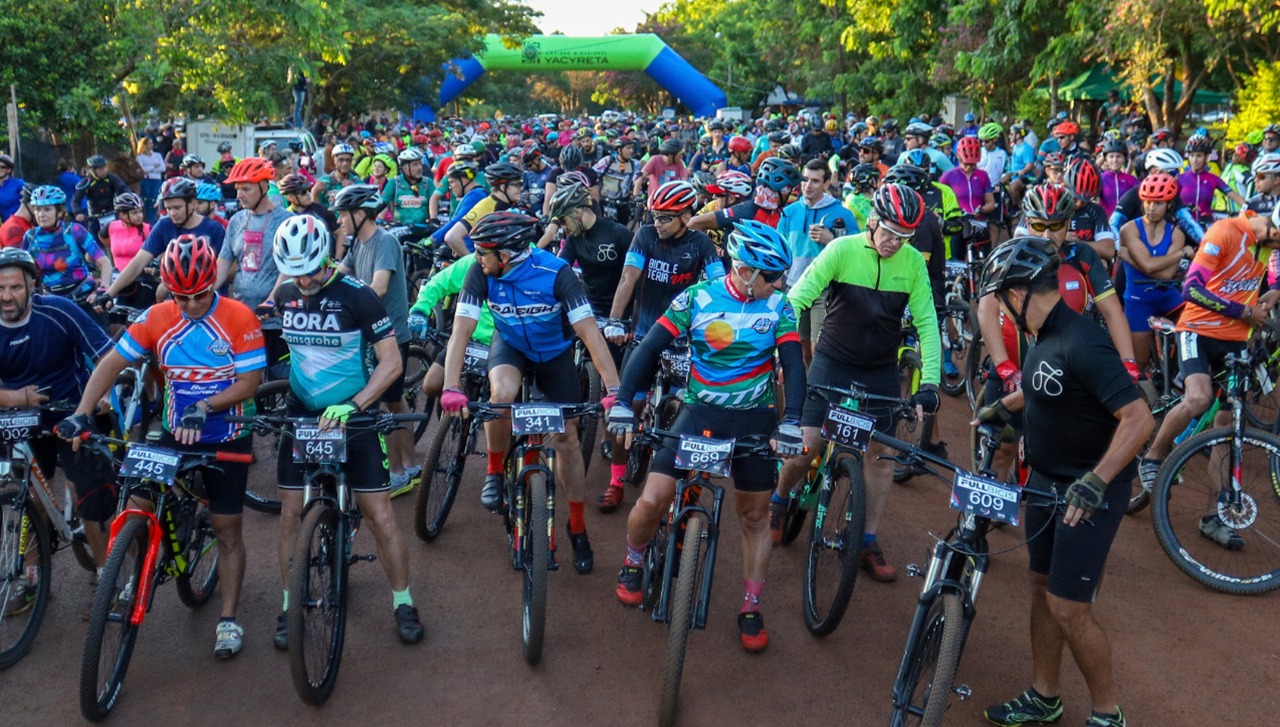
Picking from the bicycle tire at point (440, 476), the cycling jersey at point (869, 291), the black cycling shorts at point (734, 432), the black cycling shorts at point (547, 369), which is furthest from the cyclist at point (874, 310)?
the bicycle tire at point (440, 476)

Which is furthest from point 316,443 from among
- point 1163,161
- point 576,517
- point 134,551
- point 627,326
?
point 1163,161

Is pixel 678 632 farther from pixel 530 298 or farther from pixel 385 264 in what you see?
pixel 385 264

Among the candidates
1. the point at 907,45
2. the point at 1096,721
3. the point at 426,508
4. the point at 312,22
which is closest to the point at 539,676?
the point at 426,508

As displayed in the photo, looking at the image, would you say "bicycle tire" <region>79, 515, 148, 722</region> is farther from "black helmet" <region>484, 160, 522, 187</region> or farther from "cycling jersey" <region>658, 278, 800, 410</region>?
"black helmet" <region>484, 160, 522, 187</region>

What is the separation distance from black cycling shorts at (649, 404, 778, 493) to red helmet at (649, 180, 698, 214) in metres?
2.25

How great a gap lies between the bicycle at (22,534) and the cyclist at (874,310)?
3.93 meters

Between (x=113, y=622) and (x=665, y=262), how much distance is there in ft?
13.6

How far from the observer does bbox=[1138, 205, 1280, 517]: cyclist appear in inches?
265

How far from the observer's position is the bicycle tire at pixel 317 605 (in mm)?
4719

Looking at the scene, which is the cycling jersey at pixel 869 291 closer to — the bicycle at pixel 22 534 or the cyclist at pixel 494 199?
the cyclist at pixel 494 199

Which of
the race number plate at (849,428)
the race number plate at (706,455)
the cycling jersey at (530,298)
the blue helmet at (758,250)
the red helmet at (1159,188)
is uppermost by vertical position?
the red helmet at (1159,188)

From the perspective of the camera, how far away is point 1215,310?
678 centimetres

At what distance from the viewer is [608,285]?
26.6 feet

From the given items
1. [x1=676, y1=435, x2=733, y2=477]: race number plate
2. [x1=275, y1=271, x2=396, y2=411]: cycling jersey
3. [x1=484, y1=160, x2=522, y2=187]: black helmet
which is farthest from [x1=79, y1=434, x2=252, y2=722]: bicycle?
[x1=484, y1=160, x2=522, y2=187]: black helmet
